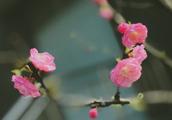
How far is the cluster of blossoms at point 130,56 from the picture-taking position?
4.17ft

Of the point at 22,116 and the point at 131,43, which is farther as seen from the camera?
the point at 22,116

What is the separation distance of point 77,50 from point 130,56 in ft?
8.27

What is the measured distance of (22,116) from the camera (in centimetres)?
307

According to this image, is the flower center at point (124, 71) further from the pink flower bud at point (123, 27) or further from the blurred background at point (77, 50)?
the blurred background at point (77, 50)

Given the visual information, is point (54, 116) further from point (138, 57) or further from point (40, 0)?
point (138, 57)

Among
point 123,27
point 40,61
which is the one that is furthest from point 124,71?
point 40,61

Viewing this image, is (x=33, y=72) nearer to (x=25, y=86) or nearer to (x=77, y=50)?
(x=25, y=86)

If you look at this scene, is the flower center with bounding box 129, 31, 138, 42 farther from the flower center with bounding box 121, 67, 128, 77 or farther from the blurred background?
the blurred background

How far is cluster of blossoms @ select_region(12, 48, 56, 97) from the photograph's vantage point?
1227mm

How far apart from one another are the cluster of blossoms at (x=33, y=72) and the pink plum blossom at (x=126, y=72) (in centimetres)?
18

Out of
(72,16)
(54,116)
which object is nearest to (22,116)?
(54,116)

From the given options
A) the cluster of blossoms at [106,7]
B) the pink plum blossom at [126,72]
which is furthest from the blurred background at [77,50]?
the pink plum blossom at [126,72]

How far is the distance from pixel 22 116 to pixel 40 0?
1.50m

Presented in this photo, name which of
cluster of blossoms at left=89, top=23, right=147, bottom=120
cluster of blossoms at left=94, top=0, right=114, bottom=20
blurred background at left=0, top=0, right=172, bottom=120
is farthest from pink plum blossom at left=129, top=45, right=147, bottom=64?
blurred background at left=0, top=0, right=172, bottom=120
